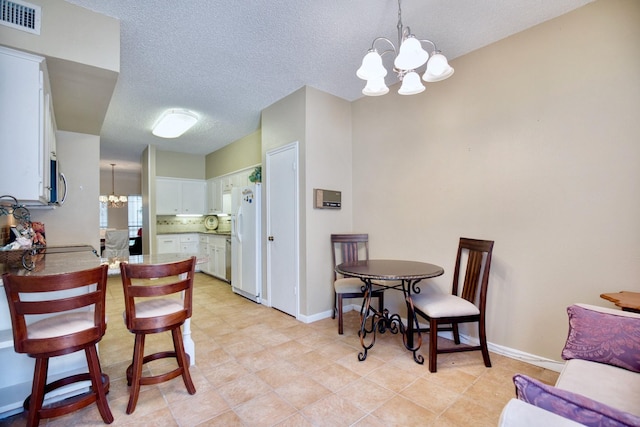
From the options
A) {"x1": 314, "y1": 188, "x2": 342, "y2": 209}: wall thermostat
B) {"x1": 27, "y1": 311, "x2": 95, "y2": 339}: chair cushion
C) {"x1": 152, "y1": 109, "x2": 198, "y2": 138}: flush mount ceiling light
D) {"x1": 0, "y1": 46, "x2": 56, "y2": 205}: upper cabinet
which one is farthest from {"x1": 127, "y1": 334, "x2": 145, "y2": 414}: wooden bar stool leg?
{"x1": 152, "y1": 109, "x2": 198, "y2": 138}: flush mount ceiling light

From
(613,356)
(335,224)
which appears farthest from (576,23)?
(335,224)

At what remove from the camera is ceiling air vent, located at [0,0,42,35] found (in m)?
1.74

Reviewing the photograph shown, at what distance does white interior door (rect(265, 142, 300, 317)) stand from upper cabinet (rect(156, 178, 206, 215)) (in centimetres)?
333

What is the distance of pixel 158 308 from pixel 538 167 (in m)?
2.99

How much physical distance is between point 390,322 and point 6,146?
129 inches

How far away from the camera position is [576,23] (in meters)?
2.15

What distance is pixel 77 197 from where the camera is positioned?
392 cm

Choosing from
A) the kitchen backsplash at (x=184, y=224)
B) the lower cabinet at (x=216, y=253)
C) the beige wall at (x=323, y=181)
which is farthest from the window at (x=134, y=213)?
the beige wall at (x=323, y=181)

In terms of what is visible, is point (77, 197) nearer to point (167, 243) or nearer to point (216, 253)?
point (167, 243)

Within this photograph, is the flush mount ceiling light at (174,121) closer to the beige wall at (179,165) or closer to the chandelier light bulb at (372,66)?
the beige wall at (179,165)

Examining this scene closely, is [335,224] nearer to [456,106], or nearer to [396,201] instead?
[396,201]

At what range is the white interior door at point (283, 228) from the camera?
3.48 m

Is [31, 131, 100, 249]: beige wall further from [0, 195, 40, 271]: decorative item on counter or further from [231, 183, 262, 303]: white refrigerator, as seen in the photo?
[231, 183, 262, 303]: white refrigerator

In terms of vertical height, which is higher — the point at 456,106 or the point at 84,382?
the point at 456,106
